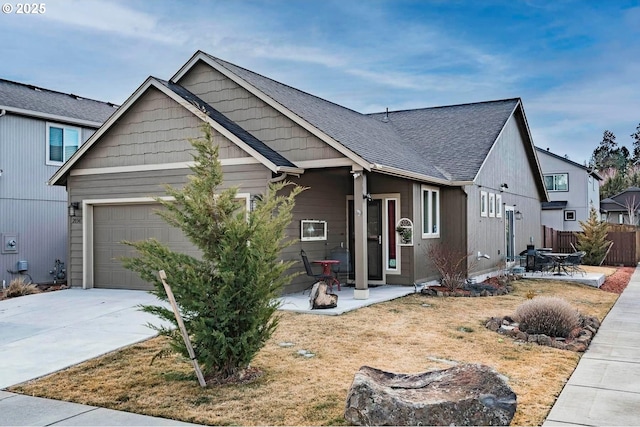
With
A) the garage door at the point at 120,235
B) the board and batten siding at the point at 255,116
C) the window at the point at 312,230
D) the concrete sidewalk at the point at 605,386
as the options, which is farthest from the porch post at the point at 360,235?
the concrete sidewalk at the point at 605,386

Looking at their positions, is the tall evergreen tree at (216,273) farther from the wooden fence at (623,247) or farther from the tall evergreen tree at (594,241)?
the wooden fence at (623,247)

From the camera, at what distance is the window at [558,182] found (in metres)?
33.3

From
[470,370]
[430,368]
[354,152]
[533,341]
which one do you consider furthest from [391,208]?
[470,370]

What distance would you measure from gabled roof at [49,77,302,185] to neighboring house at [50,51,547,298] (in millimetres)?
31

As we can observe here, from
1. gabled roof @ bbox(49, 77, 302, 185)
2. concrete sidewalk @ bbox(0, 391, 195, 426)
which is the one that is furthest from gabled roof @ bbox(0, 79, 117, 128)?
concrete sidewalk @ bbox(0, 391, 195, 426)

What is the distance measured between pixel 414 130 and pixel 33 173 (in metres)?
11.8

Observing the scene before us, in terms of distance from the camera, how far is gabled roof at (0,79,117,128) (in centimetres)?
1577

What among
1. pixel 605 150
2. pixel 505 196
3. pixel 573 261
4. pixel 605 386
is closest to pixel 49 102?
pixel 505 196

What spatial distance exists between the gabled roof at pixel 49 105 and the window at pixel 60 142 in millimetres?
341

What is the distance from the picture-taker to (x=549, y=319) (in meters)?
8.38

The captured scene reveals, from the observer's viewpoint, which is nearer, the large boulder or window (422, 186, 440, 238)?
the large boulder

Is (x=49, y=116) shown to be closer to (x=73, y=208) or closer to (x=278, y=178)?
(x=73, y=208)

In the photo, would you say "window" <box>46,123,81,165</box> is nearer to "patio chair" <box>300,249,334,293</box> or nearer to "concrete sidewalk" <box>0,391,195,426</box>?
"patio chair" <box>300,249,334,293</box>

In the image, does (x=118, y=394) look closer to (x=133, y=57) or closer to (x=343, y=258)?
(x=343, y=258)
